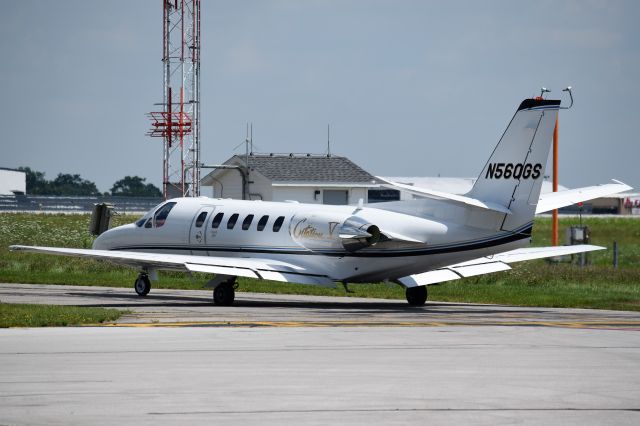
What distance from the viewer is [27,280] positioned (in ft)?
136

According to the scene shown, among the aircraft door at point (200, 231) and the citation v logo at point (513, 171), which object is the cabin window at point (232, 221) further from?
the citation v logo at point (513, 171)

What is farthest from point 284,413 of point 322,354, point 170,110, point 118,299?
point 170,110

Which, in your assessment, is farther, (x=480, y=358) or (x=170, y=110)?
(x=170, y=110)

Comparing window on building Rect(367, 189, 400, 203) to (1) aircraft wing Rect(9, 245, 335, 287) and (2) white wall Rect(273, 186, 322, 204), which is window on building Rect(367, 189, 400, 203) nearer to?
(2) white wall Rect(273, 186, 322, 204)

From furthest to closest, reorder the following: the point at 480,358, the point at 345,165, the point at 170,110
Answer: the point at 345,165, the point at 170,110, the point at 480,358

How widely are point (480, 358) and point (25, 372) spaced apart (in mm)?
6965

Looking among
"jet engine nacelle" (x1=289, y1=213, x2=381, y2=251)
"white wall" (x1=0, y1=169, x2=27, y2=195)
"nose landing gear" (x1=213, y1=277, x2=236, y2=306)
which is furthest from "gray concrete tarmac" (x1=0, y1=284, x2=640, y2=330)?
"white wall" (x1=0, y1=169, x2=27, y2=195)

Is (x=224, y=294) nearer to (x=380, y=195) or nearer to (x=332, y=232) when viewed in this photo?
(x=332, y=232)

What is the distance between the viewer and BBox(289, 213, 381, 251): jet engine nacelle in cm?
3069

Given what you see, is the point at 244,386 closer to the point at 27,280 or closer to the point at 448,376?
the point at 448,376

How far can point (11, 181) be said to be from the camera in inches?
6506

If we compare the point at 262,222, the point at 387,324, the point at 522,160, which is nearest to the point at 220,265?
the point at 262,222

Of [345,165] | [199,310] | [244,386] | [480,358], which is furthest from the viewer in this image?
[345,165]

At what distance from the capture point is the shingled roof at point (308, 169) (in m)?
76.9
